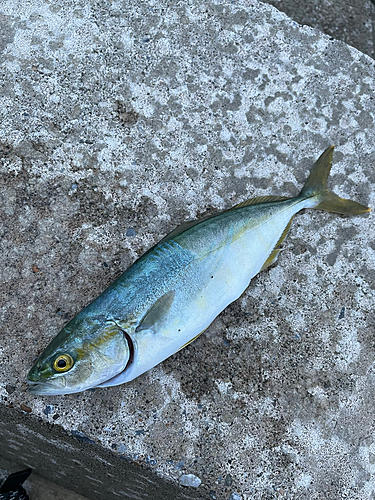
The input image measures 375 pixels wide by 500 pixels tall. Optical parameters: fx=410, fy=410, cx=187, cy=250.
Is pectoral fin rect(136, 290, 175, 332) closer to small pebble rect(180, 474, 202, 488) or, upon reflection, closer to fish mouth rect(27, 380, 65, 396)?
fish mouth rect(27, 380, 65, 396)

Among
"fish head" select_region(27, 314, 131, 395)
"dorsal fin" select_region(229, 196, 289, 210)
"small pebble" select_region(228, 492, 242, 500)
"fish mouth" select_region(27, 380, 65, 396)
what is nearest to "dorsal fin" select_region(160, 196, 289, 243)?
"dorsal fin" select_region(229, 196, 289, 210)

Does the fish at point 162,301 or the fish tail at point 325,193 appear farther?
the fish tail at point 325,193

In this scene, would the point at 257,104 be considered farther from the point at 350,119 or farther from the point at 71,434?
the point at 71,434

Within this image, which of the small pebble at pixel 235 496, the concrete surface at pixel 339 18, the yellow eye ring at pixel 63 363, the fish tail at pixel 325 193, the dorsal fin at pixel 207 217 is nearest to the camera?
the yellow eye ring at pixel 63 363

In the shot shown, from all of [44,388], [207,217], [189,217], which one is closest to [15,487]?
[44,388]

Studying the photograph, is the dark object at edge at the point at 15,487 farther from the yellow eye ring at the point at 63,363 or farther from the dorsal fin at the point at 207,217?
the dorsal fin at the point at 207,217

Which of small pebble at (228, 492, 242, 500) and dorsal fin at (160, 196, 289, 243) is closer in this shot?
dorsal fin at (160, 196, 289, 243)

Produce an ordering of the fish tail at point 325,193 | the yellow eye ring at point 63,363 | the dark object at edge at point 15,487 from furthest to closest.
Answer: the dark object at edge at point 15,487
the fish tail at point 325,193
the yellow eye ring at point 63,363

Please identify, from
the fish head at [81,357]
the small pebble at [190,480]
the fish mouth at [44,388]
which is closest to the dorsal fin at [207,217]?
the fish head at [81,357]
